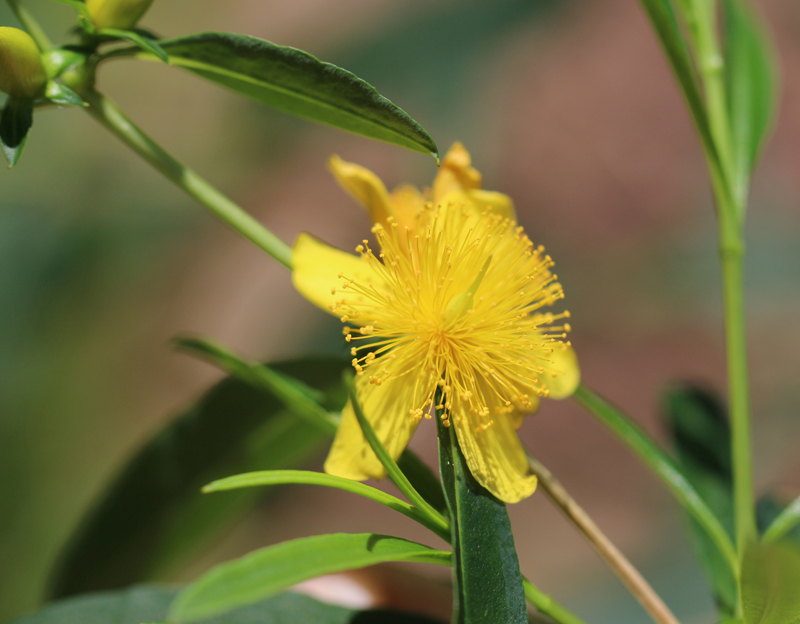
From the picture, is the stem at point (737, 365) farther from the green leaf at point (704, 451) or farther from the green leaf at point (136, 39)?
the green leaf at point (136, 39)

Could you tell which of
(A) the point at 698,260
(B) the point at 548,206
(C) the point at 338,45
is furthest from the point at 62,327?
(A) the point at 698,260

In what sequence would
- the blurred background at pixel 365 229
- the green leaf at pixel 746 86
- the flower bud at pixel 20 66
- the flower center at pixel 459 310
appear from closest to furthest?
the flower bud at pixel 20 66 < the flower center at pixel 459 310 < the green leaf at pixel 746 86 < the blurred background at pixel 365 229

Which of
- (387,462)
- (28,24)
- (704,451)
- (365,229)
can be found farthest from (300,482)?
(365,229)

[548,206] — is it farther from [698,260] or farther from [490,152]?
[698,260]

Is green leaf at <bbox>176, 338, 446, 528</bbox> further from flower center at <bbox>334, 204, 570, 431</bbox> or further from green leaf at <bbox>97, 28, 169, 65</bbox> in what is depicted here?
green leaf at <bbox>97, 28, 169, 65</bbox>

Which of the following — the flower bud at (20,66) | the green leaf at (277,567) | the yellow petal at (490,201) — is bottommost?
the green leaf at (277,567)

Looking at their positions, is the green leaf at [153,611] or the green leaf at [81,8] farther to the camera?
the green leaf at [153,611]

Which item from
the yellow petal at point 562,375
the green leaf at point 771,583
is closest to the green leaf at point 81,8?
A: the yellow petal at point 562,375
